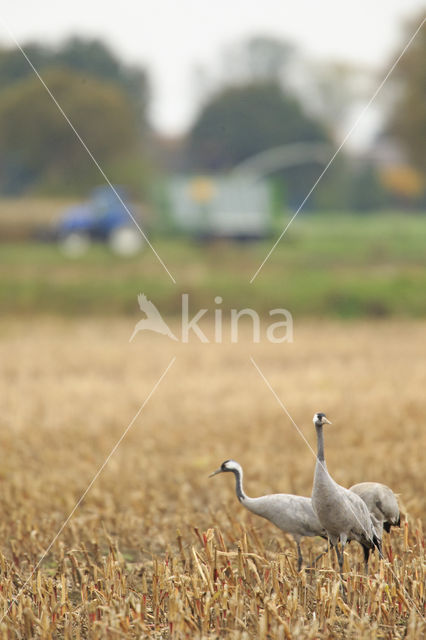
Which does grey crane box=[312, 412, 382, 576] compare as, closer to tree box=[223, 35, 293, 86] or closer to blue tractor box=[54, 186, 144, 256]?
blue tractor box=[54, 186, 144, 256]

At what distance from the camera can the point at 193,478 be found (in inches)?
335

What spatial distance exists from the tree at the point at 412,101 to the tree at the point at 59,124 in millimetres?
9171

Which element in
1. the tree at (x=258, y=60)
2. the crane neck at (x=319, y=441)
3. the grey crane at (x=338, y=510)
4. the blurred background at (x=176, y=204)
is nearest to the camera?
the crane neck at (x=319, y=441)

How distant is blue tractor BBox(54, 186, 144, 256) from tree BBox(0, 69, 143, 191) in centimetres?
148

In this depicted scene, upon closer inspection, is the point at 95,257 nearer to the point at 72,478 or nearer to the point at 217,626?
the point at 72,478

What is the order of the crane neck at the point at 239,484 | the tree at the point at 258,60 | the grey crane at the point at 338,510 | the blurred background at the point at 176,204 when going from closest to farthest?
the grey crane at the point at 338,510 < the crane neck at the point at 239,484 < the blurred background at the point at 176,204 < the tree at the point at 258,60

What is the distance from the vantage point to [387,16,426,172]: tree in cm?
3116

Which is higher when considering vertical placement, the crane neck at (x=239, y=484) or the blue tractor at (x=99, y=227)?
the blue tractor at (x=99, y=227)

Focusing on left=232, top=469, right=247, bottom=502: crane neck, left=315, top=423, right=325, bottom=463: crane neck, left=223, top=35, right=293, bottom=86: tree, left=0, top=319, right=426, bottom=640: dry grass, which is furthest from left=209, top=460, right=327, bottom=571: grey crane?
left=223, top=35, right=293, bottom=86: tree

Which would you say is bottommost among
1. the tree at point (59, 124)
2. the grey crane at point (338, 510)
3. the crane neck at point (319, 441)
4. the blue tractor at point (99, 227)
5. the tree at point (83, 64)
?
the grey crane at point (338, 510)

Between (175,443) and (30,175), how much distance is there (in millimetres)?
24958

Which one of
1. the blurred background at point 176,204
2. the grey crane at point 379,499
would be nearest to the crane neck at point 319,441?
the grey crane at point 379,499

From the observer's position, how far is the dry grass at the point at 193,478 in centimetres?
436

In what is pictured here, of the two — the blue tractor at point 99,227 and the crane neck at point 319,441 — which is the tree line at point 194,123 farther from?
the crane neck at point 319,441
